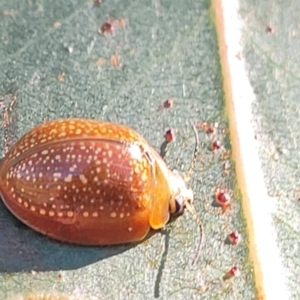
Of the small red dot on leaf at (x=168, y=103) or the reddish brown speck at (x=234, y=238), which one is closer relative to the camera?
the reddish brown speck at (x=234, y=238)

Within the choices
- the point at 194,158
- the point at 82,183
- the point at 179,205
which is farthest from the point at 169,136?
the point at 82,183

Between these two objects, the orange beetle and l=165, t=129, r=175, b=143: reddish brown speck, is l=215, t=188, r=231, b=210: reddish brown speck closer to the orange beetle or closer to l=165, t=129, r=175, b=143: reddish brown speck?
the orange beetle

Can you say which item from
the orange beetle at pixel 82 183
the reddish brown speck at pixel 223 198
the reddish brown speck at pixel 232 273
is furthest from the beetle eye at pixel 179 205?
the reddish brown speck at pixel 232 273

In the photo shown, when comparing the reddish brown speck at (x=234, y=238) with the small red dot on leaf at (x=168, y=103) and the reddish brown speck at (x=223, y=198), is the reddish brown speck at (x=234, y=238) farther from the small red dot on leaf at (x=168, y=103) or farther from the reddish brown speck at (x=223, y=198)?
the small red dot on leaf at (x=168, y=103)

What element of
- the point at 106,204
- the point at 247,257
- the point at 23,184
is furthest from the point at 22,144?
the point at 247,257

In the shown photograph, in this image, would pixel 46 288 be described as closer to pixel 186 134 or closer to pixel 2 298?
pixel 2 298

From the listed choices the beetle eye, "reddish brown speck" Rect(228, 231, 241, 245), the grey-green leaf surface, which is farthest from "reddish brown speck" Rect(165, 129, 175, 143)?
"reddish brown speck" Rect(228, 231, 241, 245)
